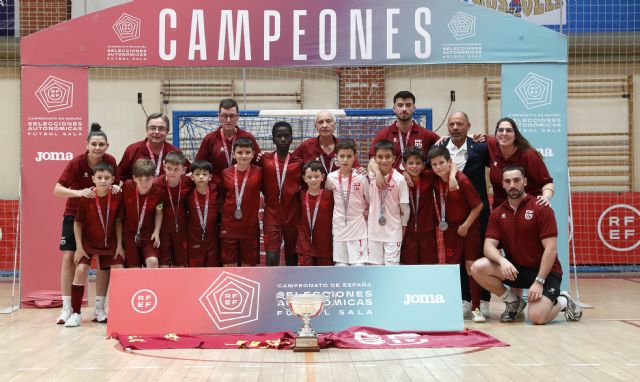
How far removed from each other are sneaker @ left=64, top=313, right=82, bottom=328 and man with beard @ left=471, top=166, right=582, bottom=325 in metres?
3.83

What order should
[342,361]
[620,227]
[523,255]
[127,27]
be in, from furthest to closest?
[620,227] < [127,27] < [523,255] < [342,361]

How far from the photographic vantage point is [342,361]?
5289 millimetres

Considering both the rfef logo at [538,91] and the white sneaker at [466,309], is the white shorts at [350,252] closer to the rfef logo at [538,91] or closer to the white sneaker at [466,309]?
the white sneaker at [466,309]

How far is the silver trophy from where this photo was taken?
18.3ft

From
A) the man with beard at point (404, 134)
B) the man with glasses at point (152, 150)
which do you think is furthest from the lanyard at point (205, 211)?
the man with beard at point (404, 134)

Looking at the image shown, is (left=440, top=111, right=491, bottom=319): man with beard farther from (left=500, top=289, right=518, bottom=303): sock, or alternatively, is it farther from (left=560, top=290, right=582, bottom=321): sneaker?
(left=560, top=290, right=582, bottom=321): sneaker

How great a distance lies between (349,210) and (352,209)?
31mm

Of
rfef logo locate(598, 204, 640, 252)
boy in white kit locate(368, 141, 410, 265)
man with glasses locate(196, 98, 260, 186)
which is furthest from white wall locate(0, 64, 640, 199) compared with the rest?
boy in white kit locate(368, 141, 410, 265)

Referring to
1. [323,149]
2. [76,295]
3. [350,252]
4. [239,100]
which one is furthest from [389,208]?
[239,100]

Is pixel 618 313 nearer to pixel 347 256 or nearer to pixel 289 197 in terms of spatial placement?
pixel 347 256

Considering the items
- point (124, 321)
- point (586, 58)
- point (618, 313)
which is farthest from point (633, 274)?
point (124, 321)

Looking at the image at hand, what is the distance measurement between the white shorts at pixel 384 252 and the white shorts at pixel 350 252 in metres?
0.07

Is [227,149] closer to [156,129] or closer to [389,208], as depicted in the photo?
[156,129]

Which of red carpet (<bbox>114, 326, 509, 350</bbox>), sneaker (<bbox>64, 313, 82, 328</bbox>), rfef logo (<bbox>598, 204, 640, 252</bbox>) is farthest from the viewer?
rfef logo (<bbox>598, 204, 640, 252</bbox>)
